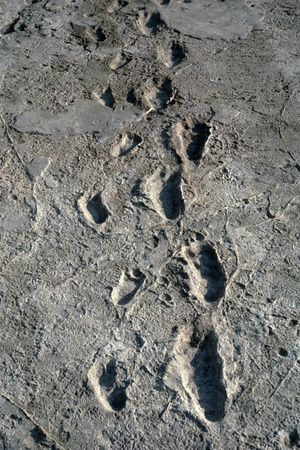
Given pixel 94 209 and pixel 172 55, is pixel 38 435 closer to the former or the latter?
pixel 94 209

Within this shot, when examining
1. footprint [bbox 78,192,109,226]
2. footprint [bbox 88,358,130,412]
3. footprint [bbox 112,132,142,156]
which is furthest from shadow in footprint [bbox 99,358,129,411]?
footprint [bbox 112,132,142,156]

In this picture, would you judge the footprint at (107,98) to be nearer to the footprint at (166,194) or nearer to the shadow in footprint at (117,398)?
the footprint at (166,194)

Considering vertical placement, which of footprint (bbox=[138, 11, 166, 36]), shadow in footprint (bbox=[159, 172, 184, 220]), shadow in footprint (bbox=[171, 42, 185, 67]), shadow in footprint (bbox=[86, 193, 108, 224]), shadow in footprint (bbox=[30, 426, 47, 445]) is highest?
footprint (bbox=[138, 11, 166, 36])

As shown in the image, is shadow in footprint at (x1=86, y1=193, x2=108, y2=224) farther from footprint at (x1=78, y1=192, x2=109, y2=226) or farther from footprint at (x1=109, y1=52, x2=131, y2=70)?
footprint at (x1=109, y1=52, x2=131, y2=70)

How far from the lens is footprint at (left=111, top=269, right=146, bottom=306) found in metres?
1.61

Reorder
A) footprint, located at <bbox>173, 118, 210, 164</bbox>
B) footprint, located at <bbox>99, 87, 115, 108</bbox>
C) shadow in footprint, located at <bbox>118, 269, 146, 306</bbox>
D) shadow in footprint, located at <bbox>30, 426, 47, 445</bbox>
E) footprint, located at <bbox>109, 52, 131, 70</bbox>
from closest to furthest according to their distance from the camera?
shadow in footprint, located at <bbox>30, 426, 47, 445</bbox> → shadow in footprint, located at <bbox>118, 269, 146, 306</bbox> → footprint, located at <bbox>173, 118, 210, 164</bbox> → footprint, located at <bbox>99, 87, 115, 108</bbox> → footprint, located at <bbox>109, 52, 131, 70</bbox>

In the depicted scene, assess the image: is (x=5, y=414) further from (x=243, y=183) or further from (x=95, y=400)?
(x=243, y=183)

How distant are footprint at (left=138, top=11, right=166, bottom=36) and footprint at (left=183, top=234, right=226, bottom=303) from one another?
3.98 ft

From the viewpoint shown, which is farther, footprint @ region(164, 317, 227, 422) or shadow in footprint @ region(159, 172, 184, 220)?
shadow in footprint @ region(159, 172, 184, 220)

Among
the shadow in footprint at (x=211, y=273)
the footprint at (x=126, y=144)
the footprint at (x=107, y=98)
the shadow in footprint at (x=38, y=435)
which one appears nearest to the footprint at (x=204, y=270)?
the shadow in footprint at (x=211, y=273)

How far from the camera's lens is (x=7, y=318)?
1566 millimetres

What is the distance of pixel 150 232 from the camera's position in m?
1.73

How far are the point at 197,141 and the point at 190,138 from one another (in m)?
0.03

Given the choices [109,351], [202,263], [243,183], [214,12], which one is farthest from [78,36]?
[109,351]
